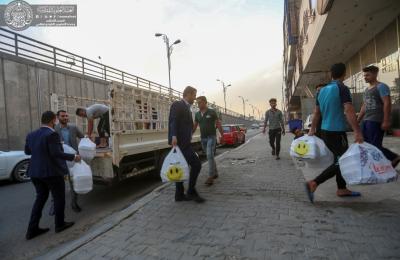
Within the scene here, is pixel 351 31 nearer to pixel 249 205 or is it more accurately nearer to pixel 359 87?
pixel 359 87

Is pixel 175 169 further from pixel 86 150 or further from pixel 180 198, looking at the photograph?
pixel 86 150

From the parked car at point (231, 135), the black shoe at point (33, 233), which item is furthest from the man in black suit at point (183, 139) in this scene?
the parked car at point (231, 135)

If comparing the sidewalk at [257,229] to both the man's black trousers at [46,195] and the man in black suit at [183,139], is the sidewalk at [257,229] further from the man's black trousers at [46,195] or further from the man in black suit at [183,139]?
the man's black trousers at [46,195]

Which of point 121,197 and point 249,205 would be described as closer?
point 249,205

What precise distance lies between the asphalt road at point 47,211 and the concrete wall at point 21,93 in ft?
19.5

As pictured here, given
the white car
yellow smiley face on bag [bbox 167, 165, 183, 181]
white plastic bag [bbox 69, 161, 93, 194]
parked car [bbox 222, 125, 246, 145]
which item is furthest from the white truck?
parked car [bbox 222, 125, 246, 145]

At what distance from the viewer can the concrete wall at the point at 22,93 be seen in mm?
13594

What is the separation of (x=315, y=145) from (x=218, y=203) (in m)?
1.57

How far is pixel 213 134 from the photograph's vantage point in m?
6.40

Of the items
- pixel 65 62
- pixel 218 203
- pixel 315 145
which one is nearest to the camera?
pixel 315 145

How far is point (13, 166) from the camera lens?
877 centimetres

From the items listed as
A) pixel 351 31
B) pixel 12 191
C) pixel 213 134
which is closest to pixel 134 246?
pixel 213 134

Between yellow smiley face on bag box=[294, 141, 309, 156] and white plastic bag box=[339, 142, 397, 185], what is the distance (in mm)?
571

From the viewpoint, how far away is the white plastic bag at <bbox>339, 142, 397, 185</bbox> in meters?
3.54
